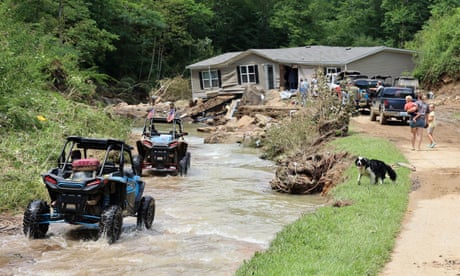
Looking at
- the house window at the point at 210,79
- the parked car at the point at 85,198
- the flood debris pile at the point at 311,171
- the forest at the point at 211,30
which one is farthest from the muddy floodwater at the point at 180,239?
the house window at the point at 210,79

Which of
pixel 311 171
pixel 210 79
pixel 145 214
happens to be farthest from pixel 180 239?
pixel 210 79

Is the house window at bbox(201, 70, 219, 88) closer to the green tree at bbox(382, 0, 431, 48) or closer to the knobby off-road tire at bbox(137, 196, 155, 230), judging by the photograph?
the green tree at bbox(382, 0, 431, 48)

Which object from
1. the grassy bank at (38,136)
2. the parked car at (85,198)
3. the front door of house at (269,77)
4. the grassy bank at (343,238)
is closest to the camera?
the grassy bank at (343,238)

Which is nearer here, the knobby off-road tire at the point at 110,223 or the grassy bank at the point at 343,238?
the grassy bank at the point at 343,238

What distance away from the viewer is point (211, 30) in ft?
229

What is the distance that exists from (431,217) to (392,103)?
18052 millimetres

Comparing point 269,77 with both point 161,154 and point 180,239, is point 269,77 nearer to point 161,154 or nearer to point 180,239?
point 161,154

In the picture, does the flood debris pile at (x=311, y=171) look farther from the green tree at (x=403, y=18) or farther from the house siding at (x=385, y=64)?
the green tree at (x=403, y=18)

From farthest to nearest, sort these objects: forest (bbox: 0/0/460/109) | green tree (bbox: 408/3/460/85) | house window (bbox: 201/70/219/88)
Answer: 1. house window (bbox: 201/70/219/88)
2. forest (bbox: 0/0/460/109)
3. green tree (bbox: 408/3/460/85)

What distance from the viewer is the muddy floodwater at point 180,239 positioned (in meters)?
9.15

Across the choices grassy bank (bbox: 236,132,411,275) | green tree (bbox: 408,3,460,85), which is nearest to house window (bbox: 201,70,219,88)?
green tree (bbox: 408,3,460,85)

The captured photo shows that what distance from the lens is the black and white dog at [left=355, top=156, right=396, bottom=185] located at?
44.0ft

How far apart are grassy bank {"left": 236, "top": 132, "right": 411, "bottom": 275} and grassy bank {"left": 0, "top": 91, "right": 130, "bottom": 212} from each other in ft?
20.3

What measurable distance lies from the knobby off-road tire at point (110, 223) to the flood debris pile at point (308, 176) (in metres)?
7.31
